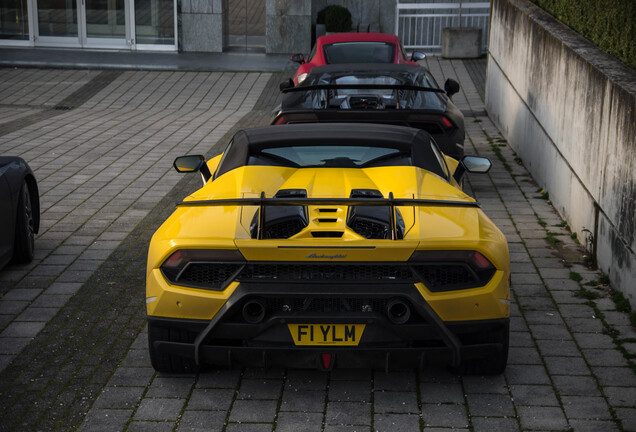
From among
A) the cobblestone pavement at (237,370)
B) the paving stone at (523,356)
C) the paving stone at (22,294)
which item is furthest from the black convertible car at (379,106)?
the paving stone at (523,356)

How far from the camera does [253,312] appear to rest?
16.5ft

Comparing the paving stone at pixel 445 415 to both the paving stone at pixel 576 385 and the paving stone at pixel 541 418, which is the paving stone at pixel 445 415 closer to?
the paving stone at pixel 541 418

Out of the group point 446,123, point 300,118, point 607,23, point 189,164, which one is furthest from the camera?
point 607,23

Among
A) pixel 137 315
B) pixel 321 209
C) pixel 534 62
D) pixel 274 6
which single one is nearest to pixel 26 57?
pixel 274 6

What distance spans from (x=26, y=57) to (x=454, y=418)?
19.3m

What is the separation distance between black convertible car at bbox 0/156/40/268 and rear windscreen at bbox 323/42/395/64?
752 cm

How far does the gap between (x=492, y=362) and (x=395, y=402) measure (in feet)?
2.13

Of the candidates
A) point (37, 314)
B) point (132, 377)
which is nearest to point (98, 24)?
point (37, 314)

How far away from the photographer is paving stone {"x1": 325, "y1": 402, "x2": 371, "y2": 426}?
5.02 m

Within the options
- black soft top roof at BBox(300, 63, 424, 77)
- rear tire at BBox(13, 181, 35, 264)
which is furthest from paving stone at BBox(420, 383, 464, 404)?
black soft top roof at BBox(300, 63, 424, 77)

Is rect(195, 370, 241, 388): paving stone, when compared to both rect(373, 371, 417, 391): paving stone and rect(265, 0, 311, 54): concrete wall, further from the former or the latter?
rect(265, 0, 311, 54): concrete wall

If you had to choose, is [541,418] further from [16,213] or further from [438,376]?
[16,213]

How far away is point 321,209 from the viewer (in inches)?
209

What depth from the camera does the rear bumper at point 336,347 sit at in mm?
4930
